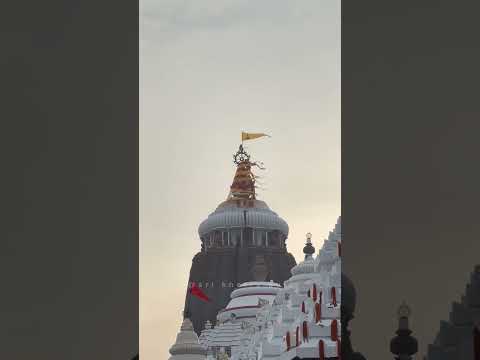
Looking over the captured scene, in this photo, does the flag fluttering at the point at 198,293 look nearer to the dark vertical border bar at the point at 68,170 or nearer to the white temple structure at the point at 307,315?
the white temple structure at the point at 307,315

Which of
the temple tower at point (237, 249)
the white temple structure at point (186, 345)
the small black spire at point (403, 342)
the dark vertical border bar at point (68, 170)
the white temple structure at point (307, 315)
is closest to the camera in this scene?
the small black spire at point (403, 342)

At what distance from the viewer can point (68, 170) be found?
18.4 feet

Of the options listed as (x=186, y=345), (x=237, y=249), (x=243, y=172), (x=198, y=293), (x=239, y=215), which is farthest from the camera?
(x=237, y=249)

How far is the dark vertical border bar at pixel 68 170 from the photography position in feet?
18.2

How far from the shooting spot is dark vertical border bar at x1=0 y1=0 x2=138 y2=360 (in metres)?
5.54

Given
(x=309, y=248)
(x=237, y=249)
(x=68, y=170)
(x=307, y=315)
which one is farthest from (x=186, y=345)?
(x=68, y=170)

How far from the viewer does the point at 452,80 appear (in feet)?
18.0

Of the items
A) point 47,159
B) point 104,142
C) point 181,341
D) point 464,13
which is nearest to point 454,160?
point 464,13

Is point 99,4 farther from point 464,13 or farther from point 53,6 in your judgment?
point 464,13

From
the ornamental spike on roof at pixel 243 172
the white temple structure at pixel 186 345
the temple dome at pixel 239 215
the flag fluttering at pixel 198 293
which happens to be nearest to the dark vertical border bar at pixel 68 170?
the ornamental spike on roof at pixel 243 172

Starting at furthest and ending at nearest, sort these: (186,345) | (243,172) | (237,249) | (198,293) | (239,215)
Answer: (237,249) → (239,215) → (198,293) → (186,345) → (243,172)

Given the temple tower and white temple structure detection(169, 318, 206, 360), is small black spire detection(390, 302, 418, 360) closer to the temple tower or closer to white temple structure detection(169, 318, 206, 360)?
the temple tower

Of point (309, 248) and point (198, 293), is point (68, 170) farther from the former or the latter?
point (198, 293)

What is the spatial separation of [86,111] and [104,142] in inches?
8.7
